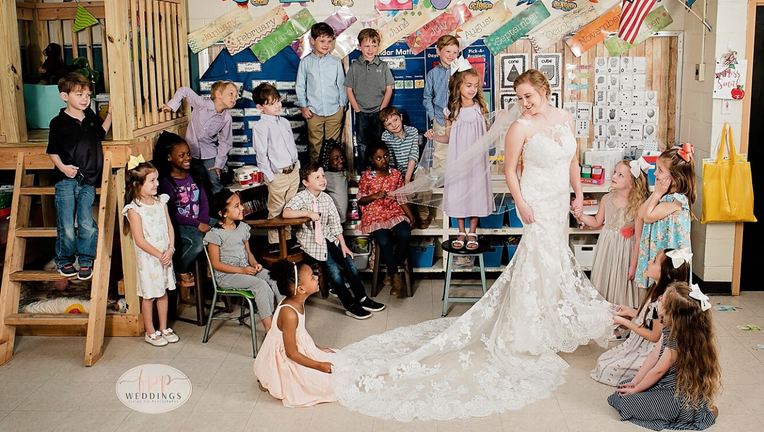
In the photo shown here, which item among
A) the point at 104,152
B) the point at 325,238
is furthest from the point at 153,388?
the point at 325,238

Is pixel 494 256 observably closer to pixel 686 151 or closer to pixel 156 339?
pixel 686 151

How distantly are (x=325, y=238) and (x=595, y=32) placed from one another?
2660 millimetres

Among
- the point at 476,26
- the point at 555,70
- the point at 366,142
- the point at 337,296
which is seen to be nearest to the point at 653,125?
the point at 555,70

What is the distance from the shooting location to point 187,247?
5664mm

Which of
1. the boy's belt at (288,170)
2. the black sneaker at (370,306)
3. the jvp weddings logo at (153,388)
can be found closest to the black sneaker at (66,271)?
the jvp weddings logo at (153,388)

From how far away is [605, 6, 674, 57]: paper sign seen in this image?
254 inches

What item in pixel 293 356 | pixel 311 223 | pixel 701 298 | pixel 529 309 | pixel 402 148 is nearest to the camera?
pixel 701 298

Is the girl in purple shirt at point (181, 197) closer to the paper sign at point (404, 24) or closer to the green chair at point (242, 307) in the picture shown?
the green chair at point (242, 307)

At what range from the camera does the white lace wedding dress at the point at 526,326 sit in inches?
183

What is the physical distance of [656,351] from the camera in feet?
13.7

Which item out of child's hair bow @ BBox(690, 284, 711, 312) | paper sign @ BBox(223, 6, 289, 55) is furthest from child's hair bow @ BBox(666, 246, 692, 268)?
paper sign @ BBox(223, 6, 289, 55)

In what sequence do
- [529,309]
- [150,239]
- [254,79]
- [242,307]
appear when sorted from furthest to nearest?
[254,79]
[242,307]
[150,239]
[529,309]

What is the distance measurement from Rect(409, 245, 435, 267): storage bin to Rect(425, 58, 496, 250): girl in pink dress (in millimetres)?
667

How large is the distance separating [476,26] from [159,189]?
2.72 m
